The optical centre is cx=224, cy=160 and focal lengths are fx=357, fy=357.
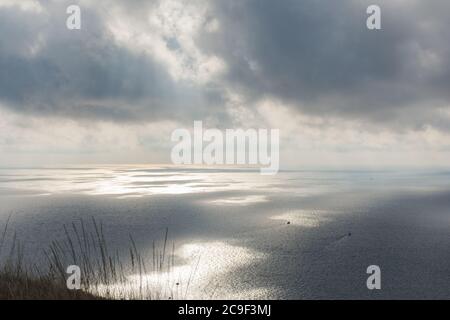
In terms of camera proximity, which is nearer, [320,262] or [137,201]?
[320,262]

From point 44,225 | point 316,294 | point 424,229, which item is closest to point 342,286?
point 316,294

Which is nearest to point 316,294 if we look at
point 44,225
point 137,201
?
point 44,225
